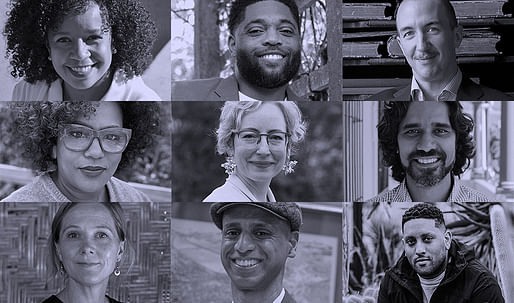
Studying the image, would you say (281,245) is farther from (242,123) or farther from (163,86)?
(163,86)

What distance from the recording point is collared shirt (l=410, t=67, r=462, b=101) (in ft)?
18.2

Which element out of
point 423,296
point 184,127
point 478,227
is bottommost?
point 423,296

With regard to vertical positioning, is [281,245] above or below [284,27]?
below

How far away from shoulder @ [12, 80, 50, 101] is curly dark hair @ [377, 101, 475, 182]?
1.68m

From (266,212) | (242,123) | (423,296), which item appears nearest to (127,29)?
(242,123)

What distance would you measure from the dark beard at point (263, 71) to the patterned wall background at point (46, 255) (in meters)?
0.76

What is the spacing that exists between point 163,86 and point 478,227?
1.74 meters

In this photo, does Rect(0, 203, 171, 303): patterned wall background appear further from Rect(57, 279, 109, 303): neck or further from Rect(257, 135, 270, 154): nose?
Rect(257, 135, 270, 154): nose

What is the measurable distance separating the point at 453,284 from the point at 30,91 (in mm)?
2320

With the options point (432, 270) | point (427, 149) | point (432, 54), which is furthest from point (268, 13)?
point (432, 270)

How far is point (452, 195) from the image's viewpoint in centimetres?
558

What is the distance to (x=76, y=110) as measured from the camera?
549 cm

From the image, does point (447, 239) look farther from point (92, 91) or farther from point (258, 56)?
point (92, 91)

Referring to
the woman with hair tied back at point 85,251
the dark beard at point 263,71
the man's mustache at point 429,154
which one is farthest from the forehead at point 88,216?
the man's mustache at point 429,154
